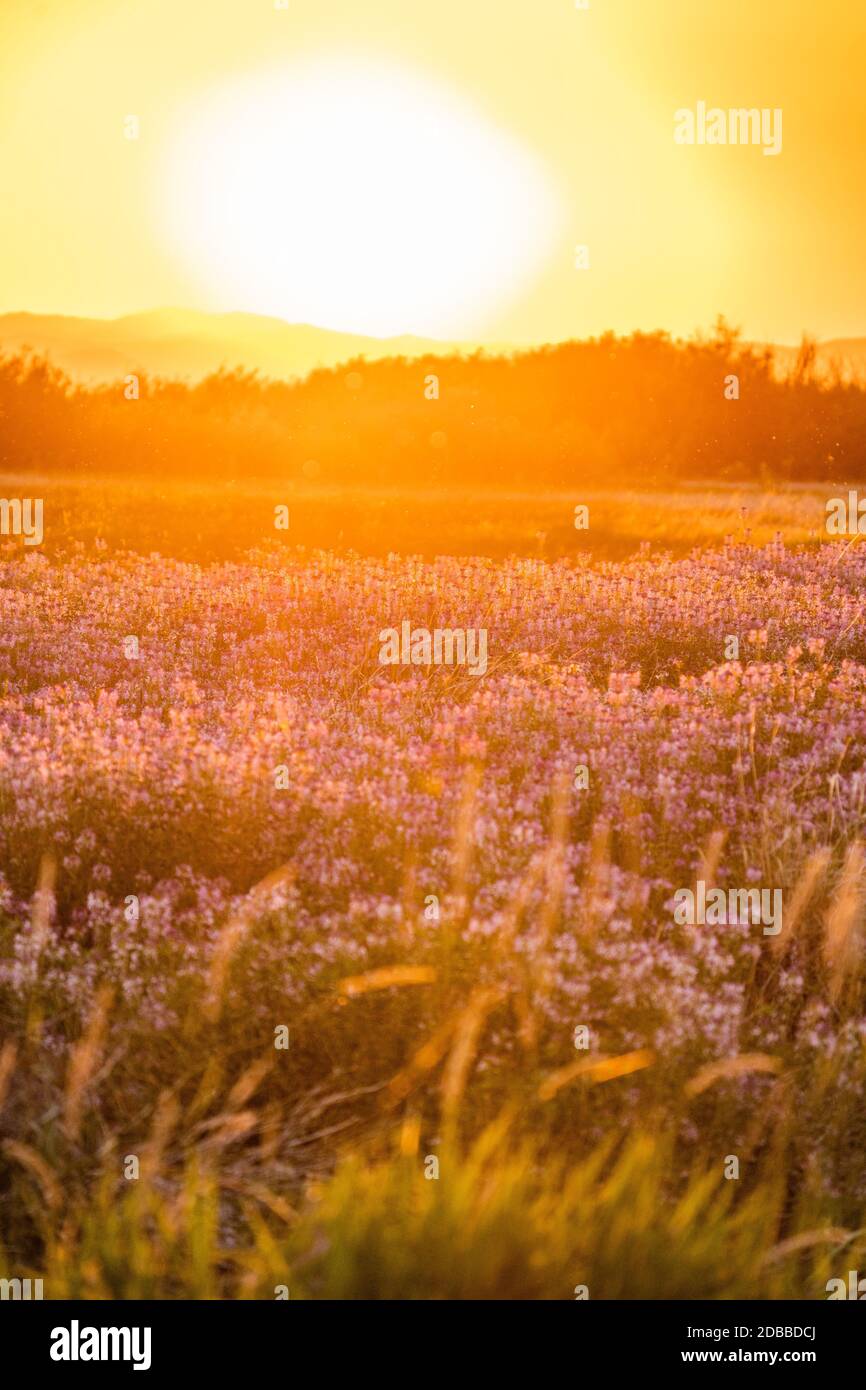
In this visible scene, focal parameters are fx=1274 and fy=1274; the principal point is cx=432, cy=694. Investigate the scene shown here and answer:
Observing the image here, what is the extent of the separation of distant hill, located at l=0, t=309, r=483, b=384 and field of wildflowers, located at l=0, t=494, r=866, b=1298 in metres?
115

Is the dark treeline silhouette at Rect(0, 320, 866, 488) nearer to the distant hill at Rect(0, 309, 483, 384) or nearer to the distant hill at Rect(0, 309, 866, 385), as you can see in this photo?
the distant hill at Rect(0, 309, 866, 385)

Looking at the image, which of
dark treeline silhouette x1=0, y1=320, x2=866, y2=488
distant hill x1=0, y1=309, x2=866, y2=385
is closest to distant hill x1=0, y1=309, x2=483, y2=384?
distant hill x1=0, y1=309, x2=866, y2=385

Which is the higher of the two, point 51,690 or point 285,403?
point 285,403

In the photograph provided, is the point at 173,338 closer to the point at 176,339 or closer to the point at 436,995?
the point at 176,339

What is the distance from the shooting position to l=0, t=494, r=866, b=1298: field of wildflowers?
303cm

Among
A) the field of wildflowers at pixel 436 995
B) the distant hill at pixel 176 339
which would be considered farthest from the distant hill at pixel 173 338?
the field of wildflowers at pixel 436 995

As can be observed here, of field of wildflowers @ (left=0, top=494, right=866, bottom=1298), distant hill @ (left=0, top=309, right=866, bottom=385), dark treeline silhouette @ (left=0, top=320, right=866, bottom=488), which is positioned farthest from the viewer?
distant hill @ (left=0, top=309, right=866, bottom=385)

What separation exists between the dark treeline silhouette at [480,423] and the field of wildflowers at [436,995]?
14582 millimetres

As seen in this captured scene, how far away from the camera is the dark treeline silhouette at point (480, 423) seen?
857 inches

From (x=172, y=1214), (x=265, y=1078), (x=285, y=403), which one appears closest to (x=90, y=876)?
(x=265, y=1078)

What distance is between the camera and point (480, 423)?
76.8 feet

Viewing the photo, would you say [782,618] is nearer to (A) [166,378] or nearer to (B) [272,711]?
(B) [272,711]

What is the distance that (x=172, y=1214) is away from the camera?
132 inches
